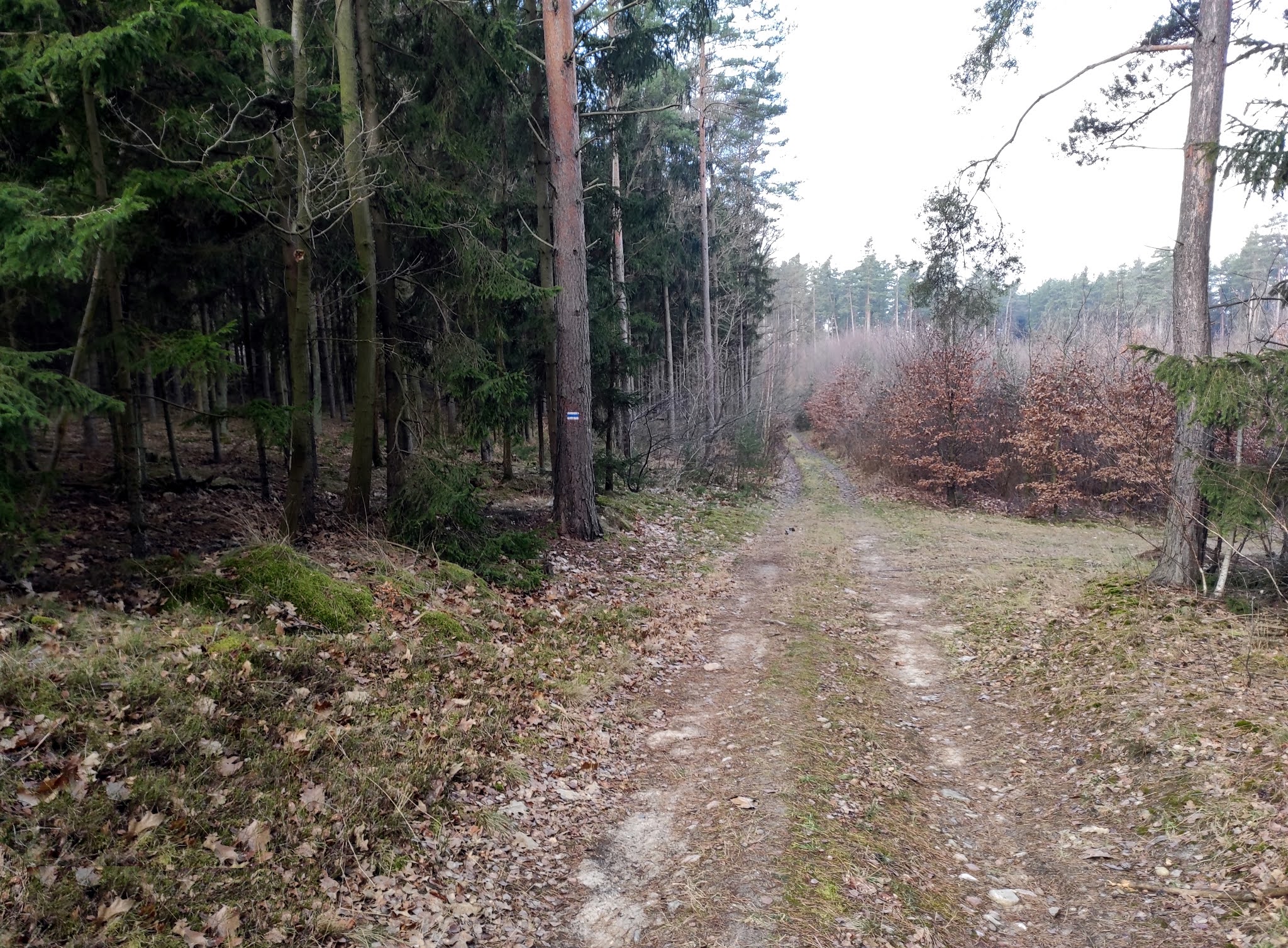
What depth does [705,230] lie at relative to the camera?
25016 mm

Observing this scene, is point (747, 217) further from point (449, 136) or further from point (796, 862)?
point (796, 862)

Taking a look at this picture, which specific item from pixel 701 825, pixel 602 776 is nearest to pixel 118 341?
pixel 602 776

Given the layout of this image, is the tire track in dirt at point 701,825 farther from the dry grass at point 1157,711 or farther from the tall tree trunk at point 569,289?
the tall tree trunk at point 569,289

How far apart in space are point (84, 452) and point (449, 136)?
9.05 metres

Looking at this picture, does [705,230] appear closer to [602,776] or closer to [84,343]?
[84,343]

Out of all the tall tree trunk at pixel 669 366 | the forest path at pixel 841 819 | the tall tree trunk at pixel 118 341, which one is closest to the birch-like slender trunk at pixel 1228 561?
the forest path at pixel 841 819

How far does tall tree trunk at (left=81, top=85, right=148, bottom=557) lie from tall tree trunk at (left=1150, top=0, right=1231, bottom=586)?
11.1 metres

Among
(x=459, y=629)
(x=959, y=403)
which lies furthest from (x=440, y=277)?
Result: (x=959, y=403)

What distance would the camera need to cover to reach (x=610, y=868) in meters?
4.36

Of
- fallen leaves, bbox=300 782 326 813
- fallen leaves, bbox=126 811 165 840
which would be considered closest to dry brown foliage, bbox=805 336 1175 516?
fallen leaves, bbox=300 782 326 813

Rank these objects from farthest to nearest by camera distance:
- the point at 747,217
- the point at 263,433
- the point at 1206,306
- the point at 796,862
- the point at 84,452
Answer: the point at 747,217
the point at 84,452
the point at 1206,306
the point at 263,433
the point at 796,862

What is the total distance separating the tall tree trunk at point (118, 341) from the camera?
6.36 m

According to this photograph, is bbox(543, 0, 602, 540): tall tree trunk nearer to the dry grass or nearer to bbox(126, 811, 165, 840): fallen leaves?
the dry grass

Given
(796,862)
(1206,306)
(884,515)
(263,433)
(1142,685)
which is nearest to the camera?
(796,862)
